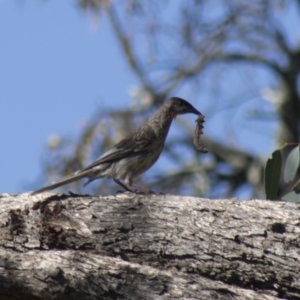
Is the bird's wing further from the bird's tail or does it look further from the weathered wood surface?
the weathered wood surface

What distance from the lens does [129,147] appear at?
9227 mm

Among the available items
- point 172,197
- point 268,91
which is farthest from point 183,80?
point 172,197

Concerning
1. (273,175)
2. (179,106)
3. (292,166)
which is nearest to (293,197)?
(273,175)

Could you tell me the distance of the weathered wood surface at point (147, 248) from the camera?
6336 millimetres

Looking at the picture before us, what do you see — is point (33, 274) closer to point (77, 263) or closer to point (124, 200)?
point (77, 263)

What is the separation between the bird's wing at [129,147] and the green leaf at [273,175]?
51.9 inches

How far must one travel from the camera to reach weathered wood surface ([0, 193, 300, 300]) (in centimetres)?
634

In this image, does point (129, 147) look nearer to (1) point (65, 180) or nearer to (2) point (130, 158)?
(2) point (130, 158)

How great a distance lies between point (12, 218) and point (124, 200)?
743 mm

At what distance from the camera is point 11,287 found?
20.7 ft

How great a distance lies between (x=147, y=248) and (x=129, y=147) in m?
2.65

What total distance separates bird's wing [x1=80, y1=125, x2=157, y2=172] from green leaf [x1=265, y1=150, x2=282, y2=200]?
1.32m

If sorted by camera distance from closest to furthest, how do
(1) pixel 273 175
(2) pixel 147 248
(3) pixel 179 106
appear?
1. (2) pixel 147 248
2. (1) pixel 273 175
3. (3) pixel 179 106

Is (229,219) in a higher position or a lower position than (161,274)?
higher
